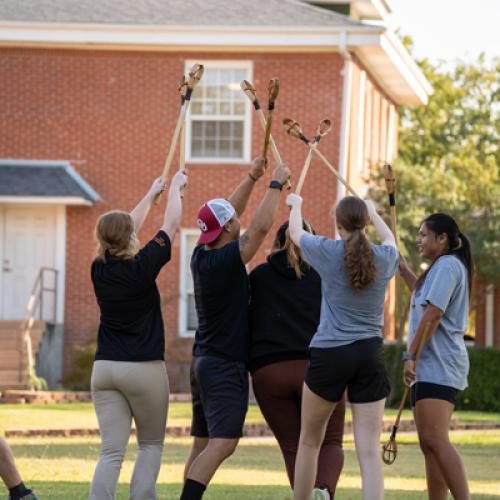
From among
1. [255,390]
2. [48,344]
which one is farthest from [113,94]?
[255,390]

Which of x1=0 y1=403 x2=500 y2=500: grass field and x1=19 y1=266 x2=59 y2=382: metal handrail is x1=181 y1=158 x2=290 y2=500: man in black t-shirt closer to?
x1=0 y1=403 x2=500 y2=500: grass field

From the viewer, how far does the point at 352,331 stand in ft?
27.6

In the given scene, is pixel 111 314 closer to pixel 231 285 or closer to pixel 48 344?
pixel 231 285

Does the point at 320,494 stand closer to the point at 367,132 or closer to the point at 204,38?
the point at 204,38

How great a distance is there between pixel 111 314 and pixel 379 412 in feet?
5.46

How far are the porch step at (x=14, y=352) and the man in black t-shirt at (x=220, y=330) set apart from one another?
15778 mm

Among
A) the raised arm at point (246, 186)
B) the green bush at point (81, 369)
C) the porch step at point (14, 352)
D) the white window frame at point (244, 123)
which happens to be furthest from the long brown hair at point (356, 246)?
the white window frame at point (244, 123)

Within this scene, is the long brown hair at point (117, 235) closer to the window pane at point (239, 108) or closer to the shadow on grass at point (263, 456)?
the shadow on grass at point (263, 456)

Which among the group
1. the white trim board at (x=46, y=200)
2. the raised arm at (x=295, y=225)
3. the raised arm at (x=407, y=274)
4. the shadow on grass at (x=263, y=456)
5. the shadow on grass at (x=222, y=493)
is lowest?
the shadow on grass at (x=263, y=456)

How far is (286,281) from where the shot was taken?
8.88 meters

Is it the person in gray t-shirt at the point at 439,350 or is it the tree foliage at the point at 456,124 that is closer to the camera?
the person in gray t-shirt at the point at 439,350

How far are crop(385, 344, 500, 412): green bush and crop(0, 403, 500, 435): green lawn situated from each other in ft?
2.62

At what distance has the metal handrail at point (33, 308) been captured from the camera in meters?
24.7

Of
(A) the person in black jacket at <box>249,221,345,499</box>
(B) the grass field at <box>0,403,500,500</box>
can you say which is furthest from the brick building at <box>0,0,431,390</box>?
(A) the person in black jacket at <box>249,221,345,499</box>
